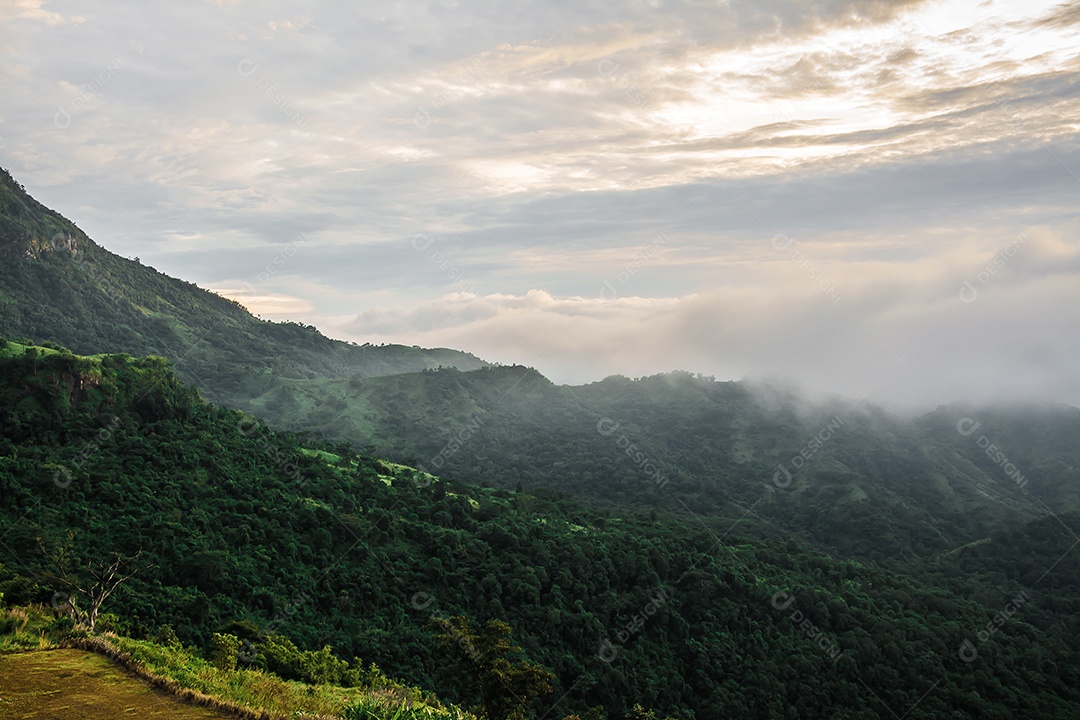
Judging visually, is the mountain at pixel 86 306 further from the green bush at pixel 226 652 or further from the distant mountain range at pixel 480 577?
the green bush at pixel 226 652

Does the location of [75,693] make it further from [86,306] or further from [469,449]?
[86,306]

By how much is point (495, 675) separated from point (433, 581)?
3874 cm

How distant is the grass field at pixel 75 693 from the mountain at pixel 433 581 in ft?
86.7

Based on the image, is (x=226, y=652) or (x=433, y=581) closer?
(x=226, y=652)

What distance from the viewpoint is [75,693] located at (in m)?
12.5

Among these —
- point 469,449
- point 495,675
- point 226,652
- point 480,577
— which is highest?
point 226,652

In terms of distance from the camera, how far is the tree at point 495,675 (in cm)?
2958

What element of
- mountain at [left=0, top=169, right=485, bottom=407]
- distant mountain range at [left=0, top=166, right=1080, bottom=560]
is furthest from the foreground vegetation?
mountain at [left=0, top=169, right=485, bottom=407]

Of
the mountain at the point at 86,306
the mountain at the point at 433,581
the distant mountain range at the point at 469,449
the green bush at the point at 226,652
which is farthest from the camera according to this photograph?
the distant mountain range at the point at 469,449

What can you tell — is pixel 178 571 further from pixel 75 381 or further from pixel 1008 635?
pixel 1008 635

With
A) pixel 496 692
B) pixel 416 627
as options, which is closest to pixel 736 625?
pixel 416 627

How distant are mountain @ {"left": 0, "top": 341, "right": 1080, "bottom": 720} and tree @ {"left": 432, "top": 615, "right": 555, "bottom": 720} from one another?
14.1 m

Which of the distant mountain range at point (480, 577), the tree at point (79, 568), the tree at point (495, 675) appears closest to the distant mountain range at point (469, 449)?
the distant mountain range at point (480, 577)

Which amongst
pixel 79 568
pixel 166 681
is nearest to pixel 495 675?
pixel 166 681
